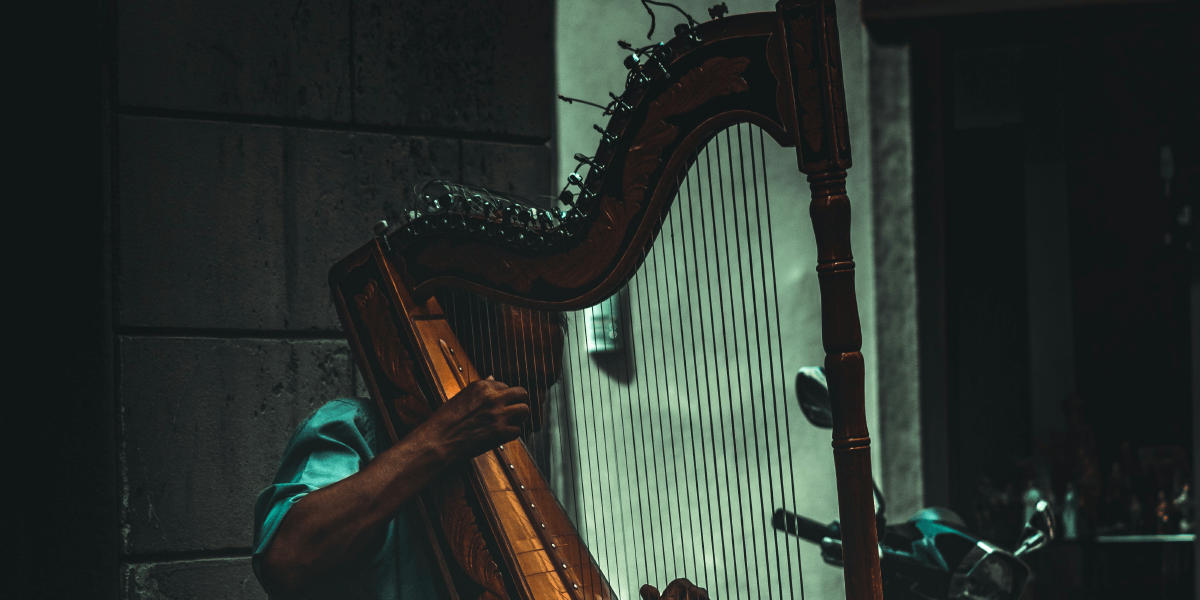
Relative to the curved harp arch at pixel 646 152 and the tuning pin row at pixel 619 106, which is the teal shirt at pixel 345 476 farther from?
the tuning pin row at pixel 619 106

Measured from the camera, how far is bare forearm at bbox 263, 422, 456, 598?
1383mm

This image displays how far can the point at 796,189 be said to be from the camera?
2760 mm

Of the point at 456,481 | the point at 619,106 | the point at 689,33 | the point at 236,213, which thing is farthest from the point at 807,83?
the point at 236,213

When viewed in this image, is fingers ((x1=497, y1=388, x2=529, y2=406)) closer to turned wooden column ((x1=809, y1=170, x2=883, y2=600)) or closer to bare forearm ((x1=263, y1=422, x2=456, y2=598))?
bare forearm ((x1=263, y1=422, x2=456, y2=598))

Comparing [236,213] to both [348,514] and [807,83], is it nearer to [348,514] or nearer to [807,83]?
[348,514]

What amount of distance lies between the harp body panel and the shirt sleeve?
0.20 ft

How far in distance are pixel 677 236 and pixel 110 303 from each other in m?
1.39

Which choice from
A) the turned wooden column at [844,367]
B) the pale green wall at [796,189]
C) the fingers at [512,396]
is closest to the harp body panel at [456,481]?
the fingers at [512,396]

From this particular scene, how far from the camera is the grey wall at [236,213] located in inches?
86.5

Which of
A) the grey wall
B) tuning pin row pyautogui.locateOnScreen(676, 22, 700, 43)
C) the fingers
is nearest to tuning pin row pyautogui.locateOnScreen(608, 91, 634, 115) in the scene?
tuning pin row pyautogui.locateOnScreen(676, 22, 700, 43)

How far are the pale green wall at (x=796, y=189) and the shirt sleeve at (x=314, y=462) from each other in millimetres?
1259

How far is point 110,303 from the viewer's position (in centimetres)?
218

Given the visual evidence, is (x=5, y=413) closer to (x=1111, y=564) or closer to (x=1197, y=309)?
(x=1111, y=564)

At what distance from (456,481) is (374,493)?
126mm
